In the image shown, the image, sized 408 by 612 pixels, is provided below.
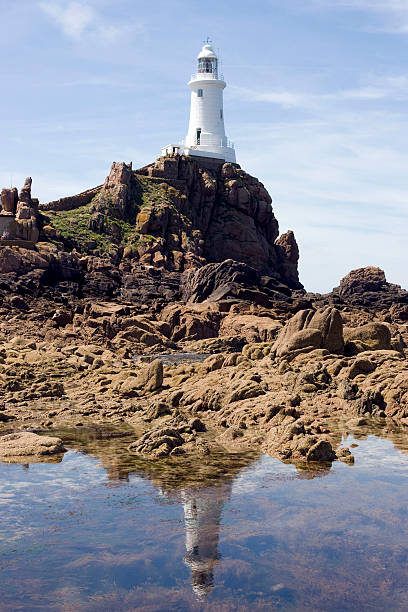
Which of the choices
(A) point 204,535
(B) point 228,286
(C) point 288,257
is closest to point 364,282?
(C) point 288,257

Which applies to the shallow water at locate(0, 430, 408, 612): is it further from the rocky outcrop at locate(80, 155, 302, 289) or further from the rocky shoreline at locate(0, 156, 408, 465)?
the rocky outcrop at locate(80, 155, 302, 289)

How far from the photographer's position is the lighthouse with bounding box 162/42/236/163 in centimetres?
12356

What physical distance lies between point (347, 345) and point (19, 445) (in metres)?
19.8

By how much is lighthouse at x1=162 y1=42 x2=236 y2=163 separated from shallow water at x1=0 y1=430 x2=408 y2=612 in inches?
4308

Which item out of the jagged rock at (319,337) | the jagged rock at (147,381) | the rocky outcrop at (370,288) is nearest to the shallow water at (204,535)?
the jagged rock at (147,381)

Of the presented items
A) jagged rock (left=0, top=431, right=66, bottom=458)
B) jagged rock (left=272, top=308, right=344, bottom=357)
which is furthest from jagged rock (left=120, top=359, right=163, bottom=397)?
jagged rock (left=0, top=431, right=66, bottom=458)

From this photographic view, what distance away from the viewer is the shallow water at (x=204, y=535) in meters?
10.8

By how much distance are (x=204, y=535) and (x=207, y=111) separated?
118 meters

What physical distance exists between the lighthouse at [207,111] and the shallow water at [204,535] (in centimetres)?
10942

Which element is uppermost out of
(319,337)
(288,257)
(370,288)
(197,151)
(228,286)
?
(197,151)

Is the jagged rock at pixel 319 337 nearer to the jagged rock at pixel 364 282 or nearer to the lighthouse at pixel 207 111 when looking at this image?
the jagged rock at pixel 364 282

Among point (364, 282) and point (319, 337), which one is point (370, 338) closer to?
point (319, 337)

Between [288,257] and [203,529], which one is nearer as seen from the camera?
[203,529]

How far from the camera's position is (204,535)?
44.1ft
